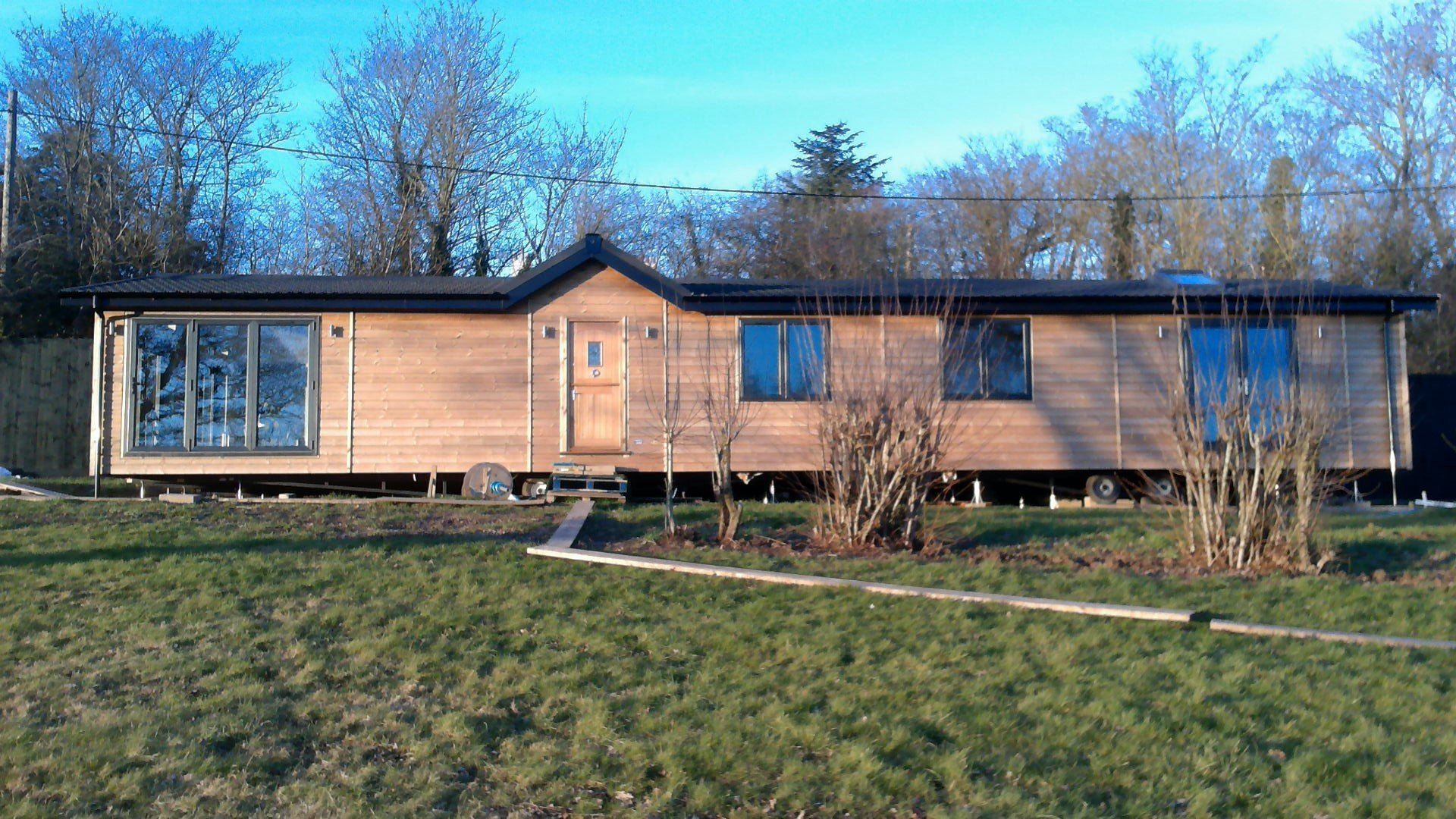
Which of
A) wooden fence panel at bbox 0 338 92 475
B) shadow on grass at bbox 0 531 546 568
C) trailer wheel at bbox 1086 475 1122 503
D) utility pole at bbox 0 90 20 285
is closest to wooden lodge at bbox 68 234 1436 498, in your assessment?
trailer wheel at bbox 1086 475 1122 503

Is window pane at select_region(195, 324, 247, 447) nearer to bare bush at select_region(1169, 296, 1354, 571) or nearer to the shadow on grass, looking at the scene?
the shadow on grass

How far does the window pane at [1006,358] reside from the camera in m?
13.6

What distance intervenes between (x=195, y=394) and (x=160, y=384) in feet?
1.47

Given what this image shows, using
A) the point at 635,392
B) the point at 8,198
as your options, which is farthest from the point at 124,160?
the point at 635,392

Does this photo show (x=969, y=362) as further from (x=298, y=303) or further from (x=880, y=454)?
(x=298, y=303)

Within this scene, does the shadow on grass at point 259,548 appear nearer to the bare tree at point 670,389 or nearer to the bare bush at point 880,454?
the bare bush at point 880,454

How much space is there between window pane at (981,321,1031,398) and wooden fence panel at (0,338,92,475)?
1396 centimetres

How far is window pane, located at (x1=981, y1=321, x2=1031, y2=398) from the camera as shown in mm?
13562

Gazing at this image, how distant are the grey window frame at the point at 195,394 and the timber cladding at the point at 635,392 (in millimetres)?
86

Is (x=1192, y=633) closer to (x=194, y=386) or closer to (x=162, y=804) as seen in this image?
(x=162, y=804)

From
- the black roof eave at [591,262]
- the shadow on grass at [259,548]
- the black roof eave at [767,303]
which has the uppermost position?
the black roof eave at [591,262]

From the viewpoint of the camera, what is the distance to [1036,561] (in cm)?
862

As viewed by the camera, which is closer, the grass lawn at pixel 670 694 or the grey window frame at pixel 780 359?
the grass lawn at pixel 670 694

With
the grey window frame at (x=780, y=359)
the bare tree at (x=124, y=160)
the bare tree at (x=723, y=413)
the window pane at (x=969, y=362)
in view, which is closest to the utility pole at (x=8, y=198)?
the bare tree at (x=124, y=160)
